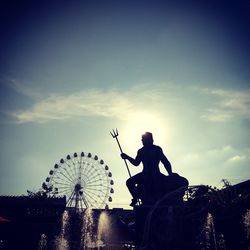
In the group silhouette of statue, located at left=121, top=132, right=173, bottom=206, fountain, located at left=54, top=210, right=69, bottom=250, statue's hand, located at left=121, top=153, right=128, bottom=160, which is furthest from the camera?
fountain, located at left=54, top=210, right=69, bottom=250

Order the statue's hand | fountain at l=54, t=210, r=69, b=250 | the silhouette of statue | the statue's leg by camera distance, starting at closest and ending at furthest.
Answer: the silhouette of statue
the statue's leg
the statue's hand
fountain at l=54, t=210, r=69, b=250

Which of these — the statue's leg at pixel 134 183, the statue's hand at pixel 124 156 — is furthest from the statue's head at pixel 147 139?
the statue's leg at pixel 134 183

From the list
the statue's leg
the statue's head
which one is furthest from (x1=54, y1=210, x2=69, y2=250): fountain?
the statue's head

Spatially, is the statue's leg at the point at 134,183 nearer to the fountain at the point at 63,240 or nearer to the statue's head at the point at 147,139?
the statue's head at the point at 147,139

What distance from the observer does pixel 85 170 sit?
107 feet

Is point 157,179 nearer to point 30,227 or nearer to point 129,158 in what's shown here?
point 129,158

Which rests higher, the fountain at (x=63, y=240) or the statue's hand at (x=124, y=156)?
the statue's hand at (x=124, y=156)

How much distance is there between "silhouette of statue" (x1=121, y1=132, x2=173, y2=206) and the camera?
30.5ft

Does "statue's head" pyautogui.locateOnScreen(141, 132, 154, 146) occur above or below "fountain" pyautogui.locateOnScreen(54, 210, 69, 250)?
above

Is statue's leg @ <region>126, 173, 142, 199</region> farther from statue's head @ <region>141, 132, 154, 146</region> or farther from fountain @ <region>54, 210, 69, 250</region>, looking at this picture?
fountain @ <region>54, 210, 69, 250</region>

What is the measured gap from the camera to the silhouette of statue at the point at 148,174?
9281 mm

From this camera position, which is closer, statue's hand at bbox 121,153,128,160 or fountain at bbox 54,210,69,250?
statue's hand at bbox 121,153,128,160

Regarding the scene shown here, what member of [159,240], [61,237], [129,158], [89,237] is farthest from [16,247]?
[159,240]

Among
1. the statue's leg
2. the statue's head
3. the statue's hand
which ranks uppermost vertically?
the statue's head
